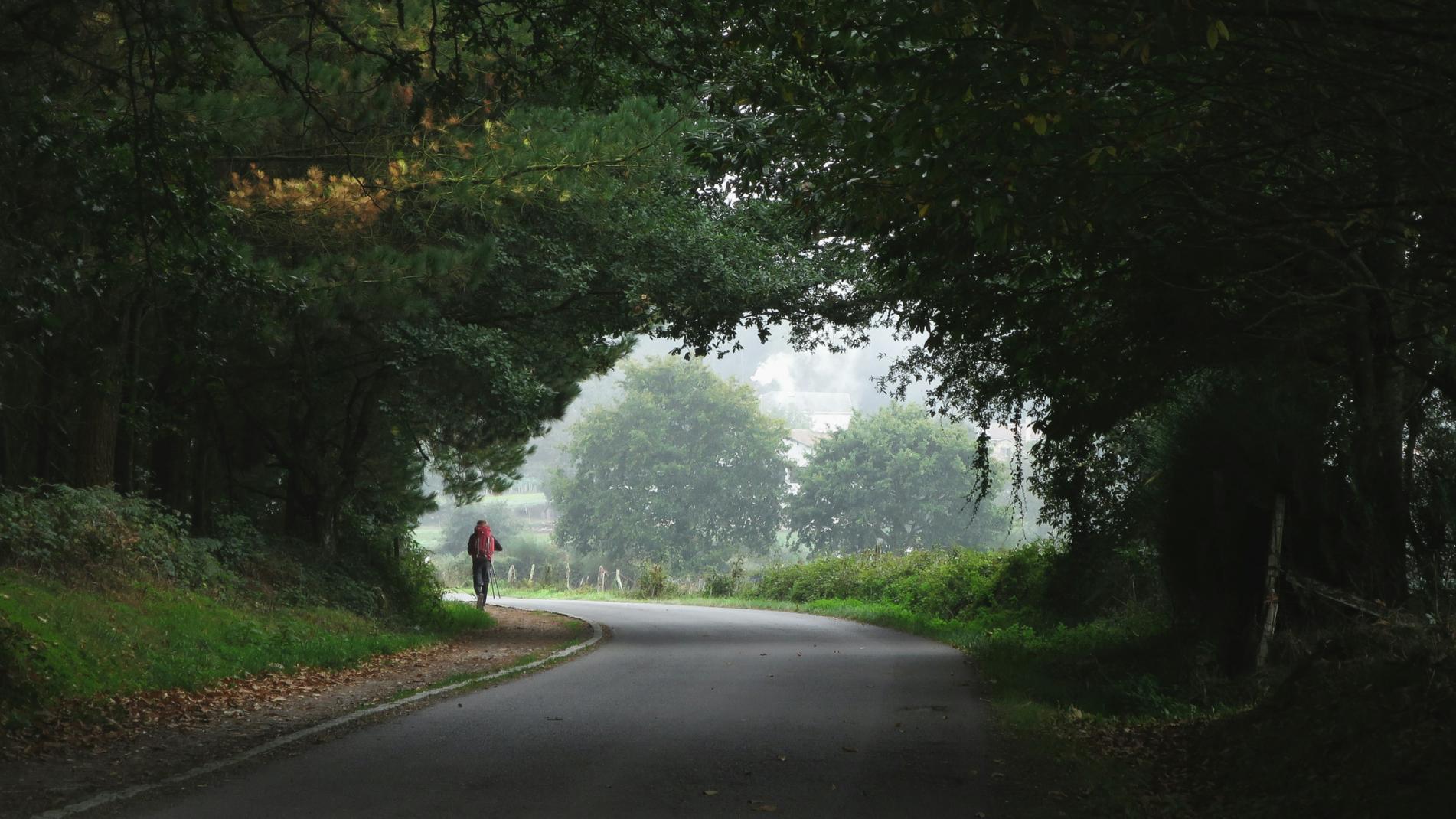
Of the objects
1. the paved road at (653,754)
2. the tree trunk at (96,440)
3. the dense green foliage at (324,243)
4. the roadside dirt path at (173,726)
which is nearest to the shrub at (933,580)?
the dense green foliage at (324,243)

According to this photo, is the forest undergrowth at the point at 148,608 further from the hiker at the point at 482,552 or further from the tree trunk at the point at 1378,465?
the tree trunk at the point at 1378,465

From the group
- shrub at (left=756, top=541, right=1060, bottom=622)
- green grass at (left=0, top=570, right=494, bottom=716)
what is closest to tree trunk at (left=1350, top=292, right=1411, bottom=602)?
green grass at (left=0, top=570, right=494, bottom=716)

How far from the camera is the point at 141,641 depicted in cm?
1242

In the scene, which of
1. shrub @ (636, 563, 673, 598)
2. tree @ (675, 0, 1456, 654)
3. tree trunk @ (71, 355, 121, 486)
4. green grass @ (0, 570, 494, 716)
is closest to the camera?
tree @ (675, 0, 1456, 654)

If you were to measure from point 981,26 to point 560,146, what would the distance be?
A: 9.67 metres

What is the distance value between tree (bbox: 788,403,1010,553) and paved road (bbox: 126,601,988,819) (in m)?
49.3

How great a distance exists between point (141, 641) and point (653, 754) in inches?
253

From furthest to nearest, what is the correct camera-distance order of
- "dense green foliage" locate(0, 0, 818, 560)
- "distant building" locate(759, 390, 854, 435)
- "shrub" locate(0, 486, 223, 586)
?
"distant building" locate(759, 390, 854, 435)
"shrub" locate(0, 486, 223, 586)
"dense green foliage" locate(0, 0, 818, 560)

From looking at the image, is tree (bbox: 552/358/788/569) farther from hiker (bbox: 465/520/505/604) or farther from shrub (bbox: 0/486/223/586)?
shrub (bbox: 0/486/223/586)

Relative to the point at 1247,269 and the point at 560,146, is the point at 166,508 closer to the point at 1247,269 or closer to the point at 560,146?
the point at 560,146

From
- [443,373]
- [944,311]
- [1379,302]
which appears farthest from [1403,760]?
[443,373]

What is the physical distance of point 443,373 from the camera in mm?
19422

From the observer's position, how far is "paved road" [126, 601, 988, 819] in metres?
6.93

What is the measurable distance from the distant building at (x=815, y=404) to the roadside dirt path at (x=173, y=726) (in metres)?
148
